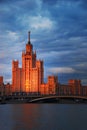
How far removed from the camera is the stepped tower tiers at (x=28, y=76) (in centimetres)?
18550

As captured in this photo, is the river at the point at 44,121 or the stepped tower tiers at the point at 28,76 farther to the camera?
the stepped tower tiers at the point at 28,76

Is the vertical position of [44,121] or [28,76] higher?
[28,76]

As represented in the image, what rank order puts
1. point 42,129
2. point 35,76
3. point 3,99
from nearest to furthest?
point 42,129 < point 3,99 < point 35,76

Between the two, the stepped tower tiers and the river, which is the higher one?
the stepped tower tiers

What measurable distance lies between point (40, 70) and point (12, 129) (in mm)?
147065

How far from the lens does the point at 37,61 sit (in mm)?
189625

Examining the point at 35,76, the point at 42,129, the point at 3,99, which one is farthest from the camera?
the point at 35,76

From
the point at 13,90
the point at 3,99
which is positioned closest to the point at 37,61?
the point at 13,90

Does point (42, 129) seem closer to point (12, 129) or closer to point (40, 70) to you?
point (12, 129)

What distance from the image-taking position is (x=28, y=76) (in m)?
185

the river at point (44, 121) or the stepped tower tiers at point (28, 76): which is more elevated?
the stepped tower tiers at point (28, 76)

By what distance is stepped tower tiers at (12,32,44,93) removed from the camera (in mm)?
185500

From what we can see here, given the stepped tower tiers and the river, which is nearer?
the river

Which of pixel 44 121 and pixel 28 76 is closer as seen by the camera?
pixel 44 121
